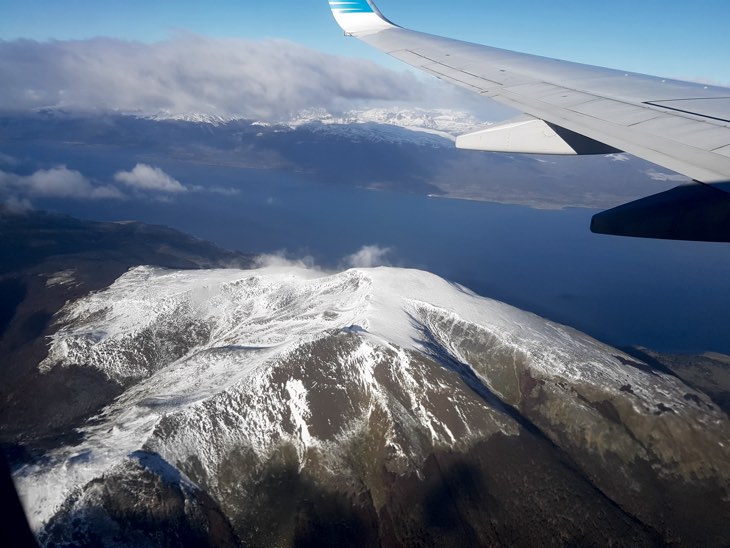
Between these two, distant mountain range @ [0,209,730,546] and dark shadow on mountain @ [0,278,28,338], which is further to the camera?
dark shadow on mountain @ [0,278,28,338]

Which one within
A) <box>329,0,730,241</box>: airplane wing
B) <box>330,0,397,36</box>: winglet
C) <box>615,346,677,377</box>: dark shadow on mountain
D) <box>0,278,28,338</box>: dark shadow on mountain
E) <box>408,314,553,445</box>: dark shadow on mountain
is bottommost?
<box>0,278,28,338</box>: dark shadow on mountain

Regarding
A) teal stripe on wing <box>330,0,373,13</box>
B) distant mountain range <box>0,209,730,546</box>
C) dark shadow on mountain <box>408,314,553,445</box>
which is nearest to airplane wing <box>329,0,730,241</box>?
teal stripe on wing <box>330,0,373,13</box>

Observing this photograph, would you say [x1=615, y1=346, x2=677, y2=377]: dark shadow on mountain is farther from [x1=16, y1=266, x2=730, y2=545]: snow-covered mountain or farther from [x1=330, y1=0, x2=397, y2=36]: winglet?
[x1=330, y1=0, x2=397, y2=36]: winglet

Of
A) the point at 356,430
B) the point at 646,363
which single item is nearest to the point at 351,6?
the point at 356,430

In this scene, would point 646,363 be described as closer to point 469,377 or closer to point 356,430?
point 469,377

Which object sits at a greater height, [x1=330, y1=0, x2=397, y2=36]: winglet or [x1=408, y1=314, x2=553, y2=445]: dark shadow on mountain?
[x1=330, y1=0, x2=397, y2=36]: winglet

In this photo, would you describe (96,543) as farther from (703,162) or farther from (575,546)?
(703,162)

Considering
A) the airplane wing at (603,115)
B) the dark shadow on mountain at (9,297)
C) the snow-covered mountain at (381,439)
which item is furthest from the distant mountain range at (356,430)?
the airplane wing at (603,115)
